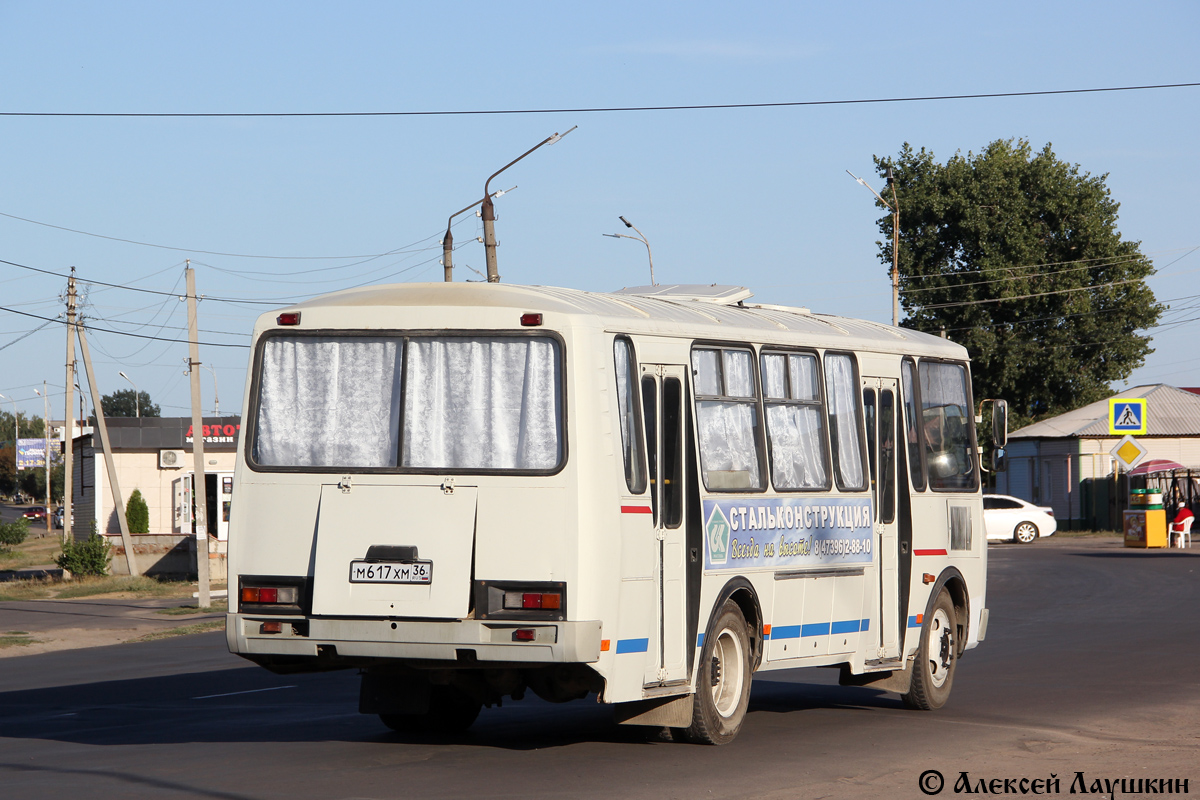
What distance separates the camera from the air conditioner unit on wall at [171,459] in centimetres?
5069

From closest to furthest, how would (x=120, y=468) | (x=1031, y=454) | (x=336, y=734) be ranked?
(x=336, y=734), (x=120, y=468), (x=1031, y=454)

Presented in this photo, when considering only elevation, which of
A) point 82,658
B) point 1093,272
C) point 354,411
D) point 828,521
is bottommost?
point 82,658

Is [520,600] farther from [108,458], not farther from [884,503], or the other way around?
[108,458]

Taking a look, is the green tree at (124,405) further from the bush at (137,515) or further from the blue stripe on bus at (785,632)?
the blue stripe on bus at (785,632)

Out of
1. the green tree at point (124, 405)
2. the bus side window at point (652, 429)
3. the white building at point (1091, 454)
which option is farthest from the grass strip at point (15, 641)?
the green tree at point (124, 405)

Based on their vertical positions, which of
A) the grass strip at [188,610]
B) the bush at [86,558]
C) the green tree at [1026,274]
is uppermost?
the green tree at [1026,274]

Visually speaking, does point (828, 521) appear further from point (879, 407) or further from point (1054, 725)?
point (1054, 725)

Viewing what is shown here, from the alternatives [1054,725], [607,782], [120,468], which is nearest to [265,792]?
[607,782]

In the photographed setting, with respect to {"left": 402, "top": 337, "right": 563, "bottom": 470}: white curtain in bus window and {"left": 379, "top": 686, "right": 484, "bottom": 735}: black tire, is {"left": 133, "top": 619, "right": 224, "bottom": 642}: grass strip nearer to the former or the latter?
{"left": 379, "top": 686, "right": 484, "bottom": 735}: black tire

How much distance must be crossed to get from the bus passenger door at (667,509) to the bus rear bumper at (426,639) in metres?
0.89

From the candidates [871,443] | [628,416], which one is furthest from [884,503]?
[628,416]

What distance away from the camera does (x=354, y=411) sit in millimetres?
10086

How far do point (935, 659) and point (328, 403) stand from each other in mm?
6133

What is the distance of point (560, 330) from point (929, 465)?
5.19m
